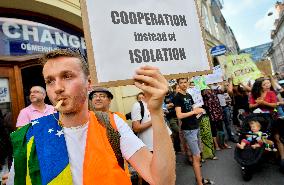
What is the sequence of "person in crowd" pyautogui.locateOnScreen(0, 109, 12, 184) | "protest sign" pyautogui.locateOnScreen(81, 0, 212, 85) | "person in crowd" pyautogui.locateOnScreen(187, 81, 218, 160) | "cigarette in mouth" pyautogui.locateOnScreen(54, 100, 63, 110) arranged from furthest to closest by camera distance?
"person in crowd" pyautogui.locateOnScreen(187, 81, 218, 160)
"person in crowd" pyautogui.locateOnScreen(0, 109, 12, 184)
"protest sign" pyautogui.locateOnScreen(81, 0, 212, 85)
"cigarette in mouth" pyautogui.locateOnScreen(54, 100, 63, 110)

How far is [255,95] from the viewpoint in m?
6.35

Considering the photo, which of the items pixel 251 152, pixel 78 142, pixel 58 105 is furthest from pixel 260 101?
pixel 58 105

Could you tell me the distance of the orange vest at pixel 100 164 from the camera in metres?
1.47

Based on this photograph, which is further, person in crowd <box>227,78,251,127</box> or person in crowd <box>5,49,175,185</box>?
person in crowd <box>227,78,251,127</box>

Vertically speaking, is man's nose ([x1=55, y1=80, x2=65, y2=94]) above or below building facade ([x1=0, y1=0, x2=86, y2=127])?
below

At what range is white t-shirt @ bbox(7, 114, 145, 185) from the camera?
1.54m

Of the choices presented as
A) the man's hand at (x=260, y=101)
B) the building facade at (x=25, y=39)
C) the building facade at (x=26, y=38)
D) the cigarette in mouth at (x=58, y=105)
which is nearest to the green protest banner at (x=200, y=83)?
the man's hand at (x=260, y=101)

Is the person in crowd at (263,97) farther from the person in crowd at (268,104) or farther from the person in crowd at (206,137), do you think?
the person in crowd at (206,137)

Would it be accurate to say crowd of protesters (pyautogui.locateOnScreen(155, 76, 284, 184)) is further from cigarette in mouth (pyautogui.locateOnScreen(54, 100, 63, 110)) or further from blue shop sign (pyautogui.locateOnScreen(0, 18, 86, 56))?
cigarette in mouth (pyautogui.locateOnScreen(54, 100, 63, 110))

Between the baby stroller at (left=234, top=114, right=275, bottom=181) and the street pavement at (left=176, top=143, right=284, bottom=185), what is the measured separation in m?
0.16

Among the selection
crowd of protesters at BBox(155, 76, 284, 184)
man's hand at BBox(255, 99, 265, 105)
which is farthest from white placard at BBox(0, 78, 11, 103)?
man's hand at BBox(255, 99, 265, 105)

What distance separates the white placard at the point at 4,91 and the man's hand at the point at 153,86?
14.1ft

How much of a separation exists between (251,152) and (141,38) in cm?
449

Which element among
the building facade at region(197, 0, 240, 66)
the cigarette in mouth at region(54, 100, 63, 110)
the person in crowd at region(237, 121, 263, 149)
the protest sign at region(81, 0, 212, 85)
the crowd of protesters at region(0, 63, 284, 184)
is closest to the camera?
the cigarette in mouth at region(54, 100, 63, 110)
